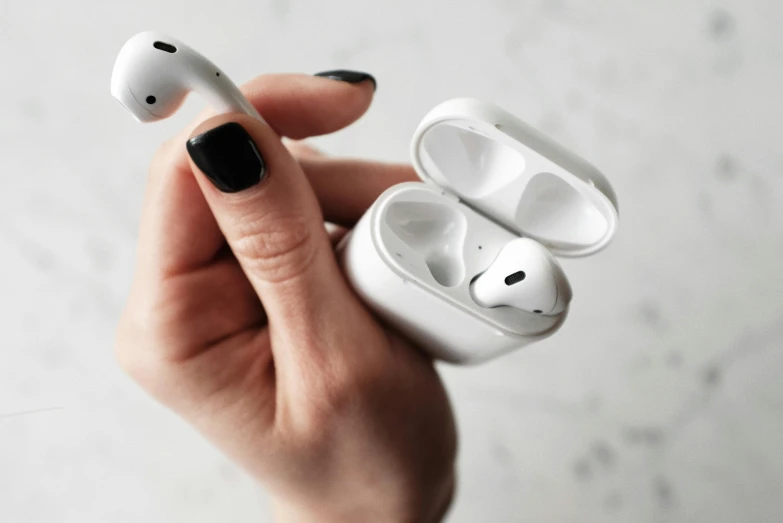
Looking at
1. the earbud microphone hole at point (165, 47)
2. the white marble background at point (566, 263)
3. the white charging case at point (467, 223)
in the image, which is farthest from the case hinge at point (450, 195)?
the white marble background at point (566, 263)

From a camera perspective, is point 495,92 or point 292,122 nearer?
point 292,122

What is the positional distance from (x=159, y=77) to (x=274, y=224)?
0.41 ft

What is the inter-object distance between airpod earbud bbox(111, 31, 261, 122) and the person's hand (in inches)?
1.1

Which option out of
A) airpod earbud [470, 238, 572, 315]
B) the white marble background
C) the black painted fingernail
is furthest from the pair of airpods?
the white marble background

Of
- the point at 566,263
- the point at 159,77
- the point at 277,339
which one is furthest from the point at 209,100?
the point at 566,263

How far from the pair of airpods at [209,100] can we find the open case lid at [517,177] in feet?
0.16

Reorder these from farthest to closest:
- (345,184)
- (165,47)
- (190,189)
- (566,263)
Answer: (566,263) < (345,184) < (190,189) < (165,47)

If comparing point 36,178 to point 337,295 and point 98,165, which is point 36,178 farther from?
point 337,295

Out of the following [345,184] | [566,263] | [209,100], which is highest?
[209,100]

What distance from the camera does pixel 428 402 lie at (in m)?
0.62

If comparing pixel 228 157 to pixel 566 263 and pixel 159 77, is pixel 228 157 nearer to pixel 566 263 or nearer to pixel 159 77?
pixel 159 77

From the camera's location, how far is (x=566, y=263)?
36.5 inches

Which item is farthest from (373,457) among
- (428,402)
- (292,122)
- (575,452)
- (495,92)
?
(495,92)

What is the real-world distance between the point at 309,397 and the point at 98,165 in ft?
1.82
